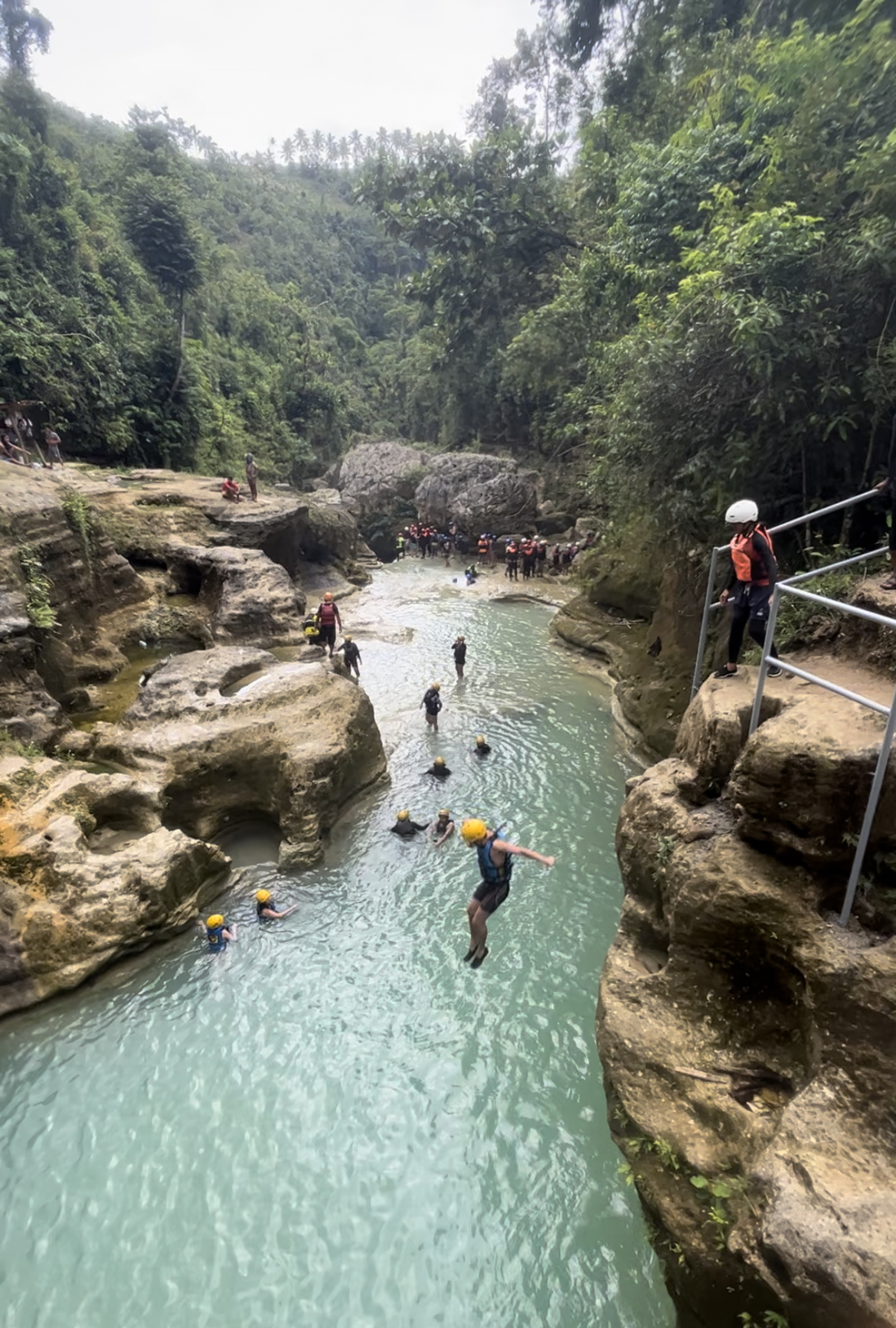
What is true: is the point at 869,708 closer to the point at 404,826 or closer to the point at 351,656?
the point at 404,826

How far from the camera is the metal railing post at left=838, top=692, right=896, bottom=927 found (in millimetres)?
3773

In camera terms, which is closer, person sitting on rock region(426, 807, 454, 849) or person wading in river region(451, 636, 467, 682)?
person sitting on rock region(426, 807, 454, 849)

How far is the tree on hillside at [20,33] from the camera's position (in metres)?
30.5

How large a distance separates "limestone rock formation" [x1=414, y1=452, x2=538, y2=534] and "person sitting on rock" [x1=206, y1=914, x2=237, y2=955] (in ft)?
87.2

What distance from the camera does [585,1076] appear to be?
23.1 ft

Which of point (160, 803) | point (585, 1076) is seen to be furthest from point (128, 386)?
point (585, 1076)

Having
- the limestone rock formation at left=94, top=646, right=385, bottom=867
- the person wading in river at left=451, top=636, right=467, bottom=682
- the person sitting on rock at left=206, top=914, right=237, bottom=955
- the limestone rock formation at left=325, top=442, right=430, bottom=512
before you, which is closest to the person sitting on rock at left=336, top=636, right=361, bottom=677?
the person wading in river at left=451, top=636, right=467, bottom=682

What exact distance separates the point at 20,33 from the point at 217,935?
44215mm

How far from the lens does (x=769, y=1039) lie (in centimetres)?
495

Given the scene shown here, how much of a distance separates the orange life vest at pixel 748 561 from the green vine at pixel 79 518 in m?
13.0

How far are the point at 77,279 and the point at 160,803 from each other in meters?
28.7

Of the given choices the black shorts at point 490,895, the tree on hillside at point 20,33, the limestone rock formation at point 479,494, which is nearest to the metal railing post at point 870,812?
the black shorts at point 490,895

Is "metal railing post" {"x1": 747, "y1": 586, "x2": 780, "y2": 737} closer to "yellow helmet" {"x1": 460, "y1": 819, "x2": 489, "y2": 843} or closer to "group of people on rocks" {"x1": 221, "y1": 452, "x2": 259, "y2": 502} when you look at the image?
"yellow helmet" {"x1": 460, "y1": 819, "x2": 489, "y2": 843}

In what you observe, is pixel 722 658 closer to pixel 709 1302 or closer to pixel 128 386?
pixel 709 1302
